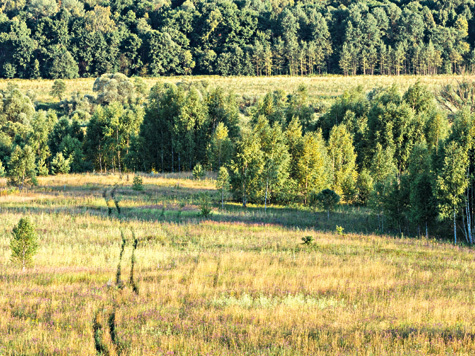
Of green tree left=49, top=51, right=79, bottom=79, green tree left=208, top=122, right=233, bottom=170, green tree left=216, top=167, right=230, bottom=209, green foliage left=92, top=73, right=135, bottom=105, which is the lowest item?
green tree left=216, top=167, right=230, bottom=209

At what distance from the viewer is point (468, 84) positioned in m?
86.5

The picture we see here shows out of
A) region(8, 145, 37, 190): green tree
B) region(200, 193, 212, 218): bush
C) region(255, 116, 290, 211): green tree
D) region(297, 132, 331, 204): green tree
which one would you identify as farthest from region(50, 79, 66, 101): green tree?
region(200, 193, 212, 218): bush

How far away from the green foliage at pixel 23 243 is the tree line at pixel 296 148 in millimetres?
Answer: 23660

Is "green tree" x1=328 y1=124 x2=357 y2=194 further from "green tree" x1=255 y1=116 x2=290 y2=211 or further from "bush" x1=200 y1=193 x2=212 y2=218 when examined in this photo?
"bush" x1=200 y1=193 x2=212 y2=218

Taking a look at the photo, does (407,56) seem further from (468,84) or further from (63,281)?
(63,281)

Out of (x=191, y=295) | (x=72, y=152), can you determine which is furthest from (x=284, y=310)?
(x=72, y=152)

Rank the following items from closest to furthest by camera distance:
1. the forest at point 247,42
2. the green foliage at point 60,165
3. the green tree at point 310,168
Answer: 1. the green tree at point 310,168
2. the green foliage at point 60,165
3. the forest at point 247,42

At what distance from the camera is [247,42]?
6954 inches

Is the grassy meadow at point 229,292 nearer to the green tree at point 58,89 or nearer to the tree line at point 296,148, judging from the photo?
the tree line at point 296,148

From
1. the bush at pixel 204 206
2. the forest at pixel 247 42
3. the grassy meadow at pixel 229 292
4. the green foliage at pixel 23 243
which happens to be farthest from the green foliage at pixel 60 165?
the forest at pixel 247 42

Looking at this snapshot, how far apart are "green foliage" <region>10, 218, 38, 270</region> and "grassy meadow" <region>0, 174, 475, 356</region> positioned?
0.62 meters

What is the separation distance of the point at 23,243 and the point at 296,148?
37.2 meters

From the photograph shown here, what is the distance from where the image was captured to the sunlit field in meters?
117

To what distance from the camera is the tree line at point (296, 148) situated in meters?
32.5
